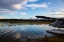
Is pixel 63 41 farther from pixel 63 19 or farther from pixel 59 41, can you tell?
pixel 63 19

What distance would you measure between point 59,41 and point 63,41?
39 cm

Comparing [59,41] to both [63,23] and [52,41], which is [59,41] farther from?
[63,23]

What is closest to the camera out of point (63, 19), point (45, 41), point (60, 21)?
point (45, 41)

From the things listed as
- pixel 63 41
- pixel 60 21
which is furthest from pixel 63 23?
pixel 63 41

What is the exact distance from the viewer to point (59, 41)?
38.3 ft

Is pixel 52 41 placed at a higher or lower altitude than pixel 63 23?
lower

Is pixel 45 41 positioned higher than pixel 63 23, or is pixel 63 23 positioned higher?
pixel 63 23

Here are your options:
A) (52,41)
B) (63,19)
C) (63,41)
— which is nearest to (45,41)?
(52,41)

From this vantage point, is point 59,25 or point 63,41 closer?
point 63,41

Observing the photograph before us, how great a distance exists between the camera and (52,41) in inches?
458

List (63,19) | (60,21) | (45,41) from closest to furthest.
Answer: (45,41) < (63,19) < (60,21)

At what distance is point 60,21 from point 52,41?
28.1 feet

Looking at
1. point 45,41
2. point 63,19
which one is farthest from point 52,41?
point 63,19

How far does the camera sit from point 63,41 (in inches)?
459
